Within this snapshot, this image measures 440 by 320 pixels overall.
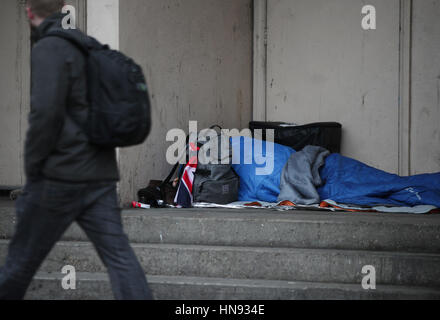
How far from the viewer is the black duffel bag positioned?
5.88m

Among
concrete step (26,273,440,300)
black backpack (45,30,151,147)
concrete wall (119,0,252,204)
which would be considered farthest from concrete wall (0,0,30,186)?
black backpack (45,30,151,147)

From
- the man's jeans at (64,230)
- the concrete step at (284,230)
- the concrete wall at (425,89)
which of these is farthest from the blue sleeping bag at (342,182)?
the man's jeans at (64,230)

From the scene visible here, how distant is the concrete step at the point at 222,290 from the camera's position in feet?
11.2

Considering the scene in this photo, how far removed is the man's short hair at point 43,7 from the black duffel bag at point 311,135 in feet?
11.7

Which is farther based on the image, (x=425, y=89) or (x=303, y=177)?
(x=425, y=89)

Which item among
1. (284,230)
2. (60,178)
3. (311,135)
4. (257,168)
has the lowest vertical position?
(284,230)

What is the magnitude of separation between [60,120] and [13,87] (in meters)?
3.58

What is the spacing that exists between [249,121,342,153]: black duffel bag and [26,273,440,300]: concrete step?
97.9 inches

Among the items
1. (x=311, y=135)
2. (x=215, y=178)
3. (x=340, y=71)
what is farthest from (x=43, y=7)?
(x=340, y=71)

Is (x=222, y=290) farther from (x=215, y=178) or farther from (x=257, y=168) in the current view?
(x=257, y=168)

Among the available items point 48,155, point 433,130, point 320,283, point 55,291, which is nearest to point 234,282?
point 320,283

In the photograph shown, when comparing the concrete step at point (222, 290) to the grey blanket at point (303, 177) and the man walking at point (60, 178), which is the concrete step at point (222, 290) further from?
the grey blanket at point (303, 177)

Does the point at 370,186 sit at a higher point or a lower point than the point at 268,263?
higher

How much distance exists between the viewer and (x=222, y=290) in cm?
354
